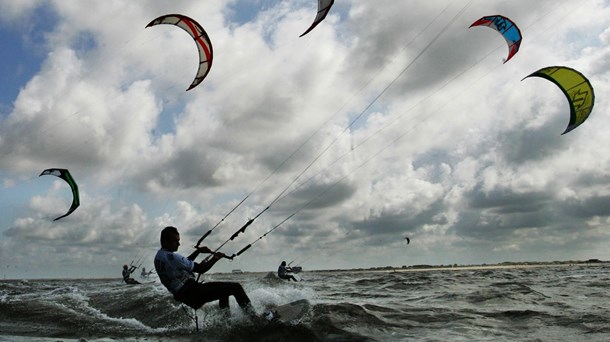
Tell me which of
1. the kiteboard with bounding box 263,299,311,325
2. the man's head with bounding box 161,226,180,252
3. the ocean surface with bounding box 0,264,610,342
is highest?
the man's head with bounding box 161,226,180,252

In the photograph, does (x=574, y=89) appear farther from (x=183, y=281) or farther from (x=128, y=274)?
(x=128, y=274)

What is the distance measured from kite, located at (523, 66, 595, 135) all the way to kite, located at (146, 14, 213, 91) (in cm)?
944

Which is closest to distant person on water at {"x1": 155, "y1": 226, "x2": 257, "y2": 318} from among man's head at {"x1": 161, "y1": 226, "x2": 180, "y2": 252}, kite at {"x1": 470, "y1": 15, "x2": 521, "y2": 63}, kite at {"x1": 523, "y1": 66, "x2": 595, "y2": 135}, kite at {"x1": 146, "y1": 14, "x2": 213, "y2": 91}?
man's head at {"x1": 161, "y1": 226, "x2": 180, "y2": 252}

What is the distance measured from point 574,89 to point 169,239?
1230cm

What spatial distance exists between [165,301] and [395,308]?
5856 mm

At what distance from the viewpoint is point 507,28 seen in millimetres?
14578

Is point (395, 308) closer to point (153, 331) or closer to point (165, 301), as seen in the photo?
point (153, 331)

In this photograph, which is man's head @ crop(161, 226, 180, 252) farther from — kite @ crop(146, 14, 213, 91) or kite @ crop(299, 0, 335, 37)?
kite @ crop(146, 14, 213, 91)

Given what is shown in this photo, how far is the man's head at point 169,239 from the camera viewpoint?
23.7 feet

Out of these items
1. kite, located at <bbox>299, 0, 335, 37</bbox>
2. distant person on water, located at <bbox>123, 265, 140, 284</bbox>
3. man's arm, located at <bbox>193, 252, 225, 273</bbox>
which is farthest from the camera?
distant person on water, located at <bbox>123, 265, 140, 284</bbox>

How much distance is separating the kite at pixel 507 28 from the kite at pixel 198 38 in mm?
8022

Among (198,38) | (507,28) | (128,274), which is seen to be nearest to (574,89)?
(507,28)

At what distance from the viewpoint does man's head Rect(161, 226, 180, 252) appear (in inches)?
285

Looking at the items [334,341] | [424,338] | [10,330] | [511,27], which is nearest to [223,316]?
[334,341]
